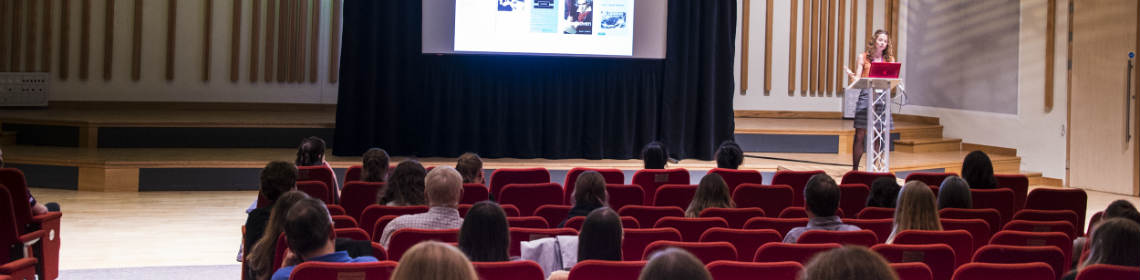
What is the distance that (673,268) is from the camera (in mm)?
1938

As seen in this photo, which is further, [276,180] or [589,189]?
[589,189]

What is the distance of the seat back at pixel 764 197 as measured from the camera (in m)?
5.23

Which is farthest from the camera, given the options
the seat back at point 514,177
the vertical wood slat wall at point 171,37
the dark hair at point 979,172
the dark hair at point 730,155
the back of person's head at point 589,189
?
the vertical wood slat wall at point 171,37

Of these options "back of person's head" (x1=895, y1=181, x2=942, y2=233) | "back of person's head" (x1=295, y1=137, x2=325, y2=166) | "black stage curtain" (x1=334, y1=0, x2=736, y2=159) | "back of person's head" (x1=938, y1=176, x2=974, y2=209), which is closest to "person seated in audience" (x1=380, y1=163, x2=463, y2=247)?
"back of person's head" (x1=895, y1=181, x2=942, y2=233)

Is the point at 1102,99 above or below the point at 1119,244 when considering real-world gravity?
above

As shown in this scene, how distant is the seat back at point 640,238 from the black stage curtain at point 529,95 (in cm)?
575

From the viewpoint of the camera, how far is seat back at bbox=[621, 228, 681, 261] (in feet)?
12.3

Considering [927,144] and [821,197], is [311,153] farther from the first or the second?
[927,144]

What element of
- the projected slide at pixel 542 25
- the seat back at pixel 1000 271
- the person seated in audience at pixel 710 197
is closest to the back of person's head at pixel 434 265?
the seat back at pixel 1000 271

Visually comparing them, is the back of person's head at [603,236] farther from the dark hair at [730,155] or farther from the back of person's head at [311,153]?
the dark hair at [730,155]

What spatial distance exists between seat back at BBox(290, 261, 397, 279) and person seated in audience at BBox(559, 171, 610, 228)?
5.27ft

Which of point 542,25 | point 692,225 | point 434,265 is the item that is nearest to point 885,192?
point 692,225

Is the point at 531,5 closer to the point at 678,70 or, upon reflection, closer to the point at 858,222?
the point at 678,70

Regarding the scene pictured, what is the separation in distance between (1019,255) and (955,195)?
4.50 ft
